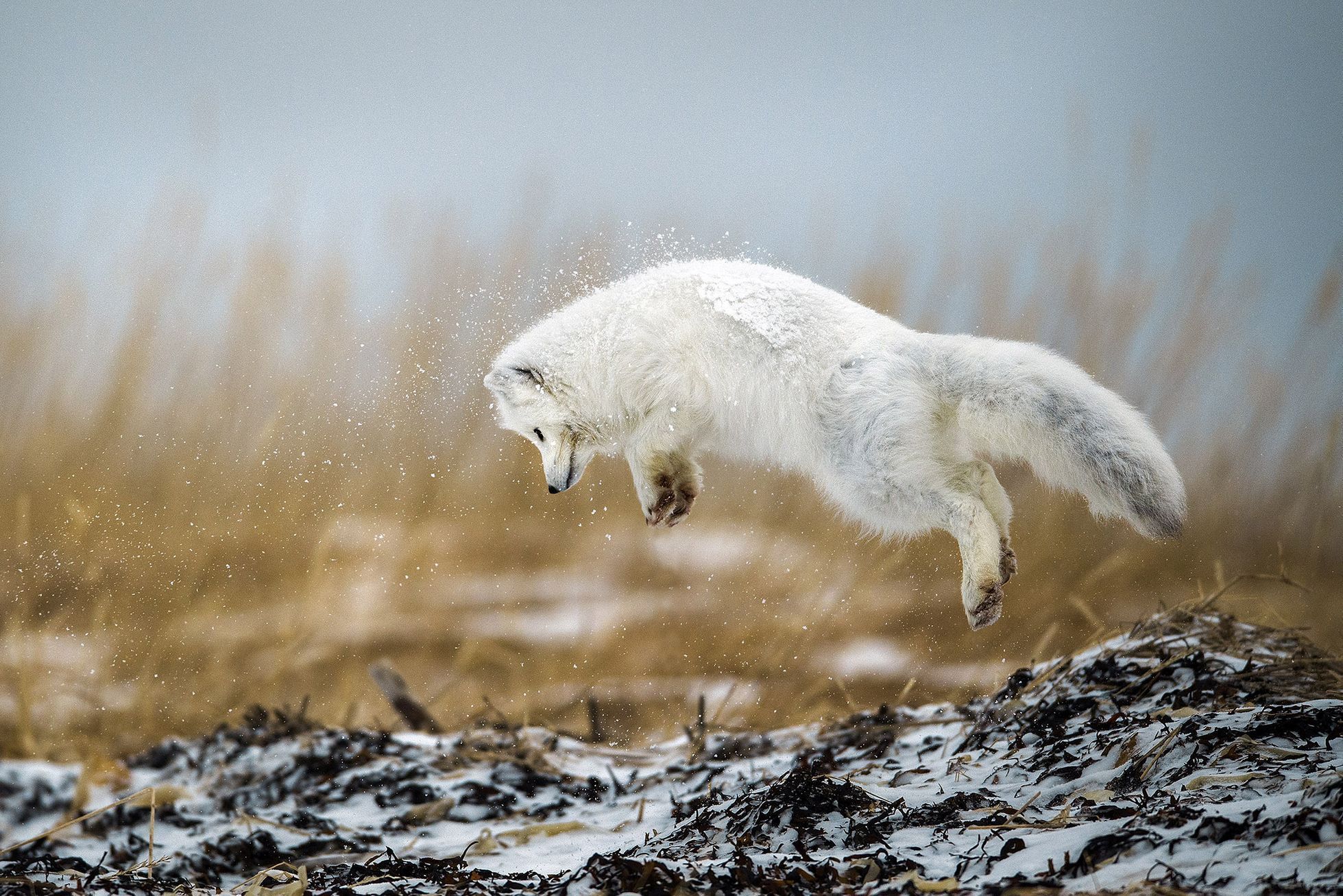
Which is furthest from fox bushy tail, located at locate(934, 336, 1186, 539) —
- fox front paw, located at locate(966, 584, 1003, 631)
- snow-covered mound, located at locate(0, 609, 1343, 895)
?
snow-covered mound, located at locate(0, 609, 1343, 895)

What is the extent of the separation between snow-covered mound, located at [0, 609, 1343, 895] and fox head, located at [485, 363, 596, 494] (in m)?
0.92

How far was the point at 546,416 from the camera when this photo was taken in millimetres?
3061

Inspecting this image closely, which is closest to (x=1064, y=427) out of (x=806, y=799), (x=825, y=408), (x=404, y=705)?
(x=825, y=408)

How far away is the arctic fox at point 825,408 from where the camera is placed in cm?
228

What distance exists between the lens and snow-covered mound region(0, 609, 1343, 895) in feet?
4.75

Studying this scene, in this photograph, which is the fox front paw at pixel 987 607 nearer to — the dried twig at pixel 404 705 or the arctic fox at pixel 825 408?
the arctic fox at pixel 825 408

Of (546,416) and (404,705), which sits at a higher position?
(546,416)

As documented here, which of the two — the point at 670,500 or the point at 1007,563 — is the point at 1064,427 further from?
the point at 670,500

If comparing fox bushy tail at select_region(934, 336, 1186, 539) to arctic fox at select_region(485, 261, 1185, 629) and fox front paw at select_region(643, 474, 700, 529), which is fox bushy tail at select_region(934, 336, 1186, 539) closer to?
arctic fox at select_region(485, 261, 1185, 629)

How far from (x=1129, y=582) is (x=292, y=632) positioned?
3.92m

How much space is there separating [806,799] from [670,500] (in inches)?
48.6

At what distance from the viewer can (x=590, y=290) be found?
327cm

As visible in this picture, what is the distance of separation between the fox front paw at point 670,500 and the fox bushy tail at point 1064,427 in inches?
36.8

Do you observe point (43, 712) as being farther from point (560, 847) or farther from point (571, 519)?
point (560, 847)
